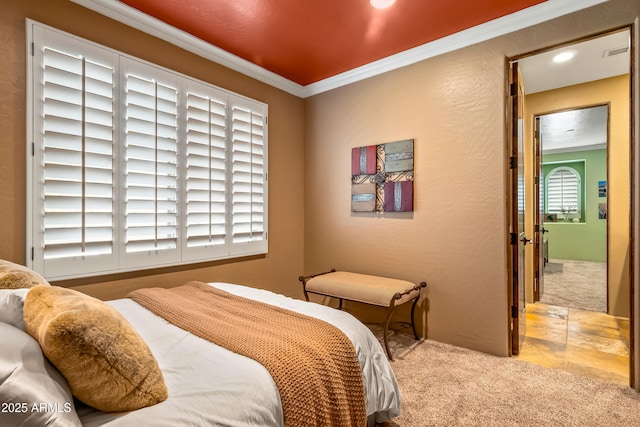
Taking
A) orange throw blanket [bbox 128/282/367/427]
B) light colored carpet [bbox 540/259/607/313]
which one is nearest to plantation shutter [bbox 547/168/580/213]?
light colored carpet [bbox 540/259/607/313]

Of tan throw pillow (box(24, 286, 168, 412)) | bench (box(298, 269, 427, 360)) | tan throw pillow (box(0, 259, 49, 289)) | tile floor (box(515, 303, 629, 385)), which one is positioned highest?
tan throw pillow (box(0, 259, 49, 289))

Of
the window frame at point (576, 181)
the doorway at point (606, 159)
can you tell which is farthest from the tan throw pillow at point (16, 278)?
the window frame at point (576, 181)

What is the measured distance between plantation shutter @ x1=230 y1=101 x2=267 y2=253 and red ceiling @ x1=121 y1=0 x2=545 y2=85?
571 mm

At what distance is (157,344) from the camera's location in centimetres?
141

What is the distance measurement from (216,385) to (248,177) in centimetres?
241

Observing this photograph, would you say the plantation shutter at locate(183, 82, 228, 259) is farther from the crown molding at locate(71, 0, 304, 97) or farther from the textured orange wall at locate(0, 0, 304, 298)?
the crown molding at locate(71, 0, 304, 97)

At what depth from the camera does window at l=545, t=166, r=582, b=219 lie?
759cm

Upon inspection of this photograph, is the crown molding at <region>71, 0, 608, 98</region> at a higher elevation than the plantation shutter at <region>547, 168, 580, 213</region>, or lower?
higher

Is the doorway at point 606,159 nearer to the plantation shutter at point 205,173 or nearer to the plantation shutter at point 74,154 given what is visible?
the plantation shutter at point 205,173

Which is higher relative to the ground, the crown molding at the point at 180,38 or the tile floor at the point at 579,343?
the crown molding at the point at 180,38

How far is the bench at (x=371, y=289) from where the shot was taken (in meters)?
2.60

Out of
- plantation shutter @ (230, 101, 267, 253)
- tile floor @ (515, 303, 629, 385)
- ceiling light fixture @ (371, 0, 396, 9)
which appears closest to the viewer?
ceiling light fixture @ (371, 0, 396, 9)

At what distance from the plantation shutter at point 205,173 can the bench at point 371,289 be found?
988 mm

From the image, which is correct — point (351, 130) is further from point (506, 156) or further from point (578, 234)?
point (578, 234)
